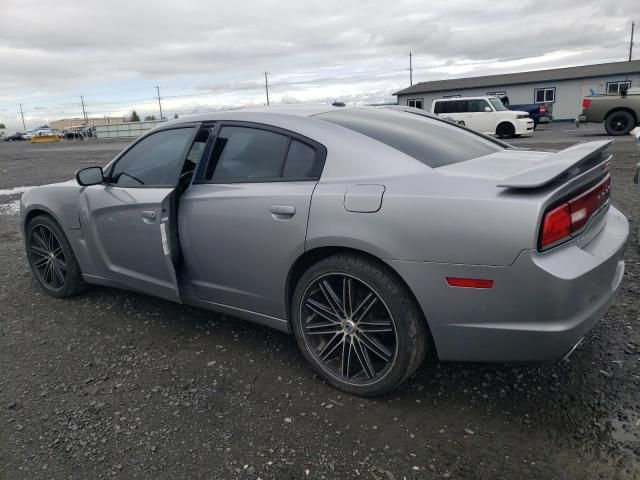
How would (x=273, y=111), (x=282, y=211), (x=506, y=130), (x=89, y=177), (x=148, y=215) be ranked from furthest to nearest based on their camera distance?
(x=506, y=130) < (x=89, y=177) < (x=148, y=215) < (x=273, y=111) < (x=282, y=211)

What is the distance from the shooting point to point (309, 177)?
2.89 metres

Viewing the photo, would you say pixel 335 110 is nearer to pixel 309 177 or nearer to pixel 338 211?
pixel 309 177

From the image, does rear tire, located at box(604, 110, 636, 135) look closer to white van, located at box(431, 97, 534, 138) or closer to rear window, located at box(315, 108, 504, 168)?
white van, located at box(431, 97, 534, 138)

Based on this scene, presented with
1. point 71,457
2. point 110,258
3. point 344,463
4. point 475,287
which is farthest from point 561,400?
point 110,258

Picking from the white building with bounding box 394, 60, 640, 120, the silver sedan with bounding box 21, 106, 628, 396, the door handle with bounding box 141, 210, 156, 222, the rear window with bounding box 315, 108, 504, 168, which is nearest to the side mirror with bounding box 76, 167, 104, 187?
the silver sedan with bounding box 21, 106, 628, 396

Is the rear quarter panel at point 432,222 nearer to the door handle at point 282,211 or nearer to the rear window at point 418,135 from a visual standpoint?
the door handle at point 282,211

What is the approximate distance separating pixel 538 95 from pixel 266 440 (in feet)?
128

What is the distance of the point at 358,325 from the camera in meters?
2.77

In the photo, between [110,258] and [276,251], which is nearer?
[276,251]

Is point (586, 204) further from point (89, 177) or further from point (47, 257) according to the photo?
point (47, 257)

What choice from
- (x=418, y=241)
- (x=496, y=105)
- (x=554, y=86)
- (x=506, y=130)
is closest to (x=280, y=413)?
(x=418, y=241)

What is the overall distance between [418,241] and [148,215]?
6.43ft

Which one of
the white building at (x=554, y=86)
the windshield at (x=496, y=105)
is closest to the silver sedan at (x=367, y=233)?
the windshield at (x=496, y=105)

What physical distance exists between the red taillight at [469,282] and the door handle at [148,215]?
6.74 feet
